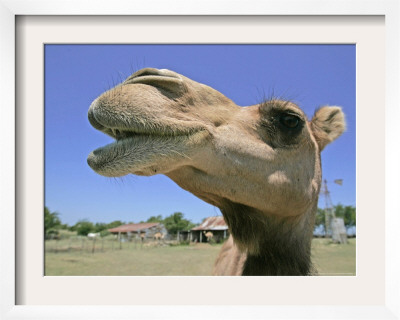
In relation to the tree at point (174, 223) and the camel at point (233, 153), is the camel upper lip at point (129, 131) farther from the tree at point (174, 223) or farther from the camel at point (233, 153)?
the tree at point (174, 223)

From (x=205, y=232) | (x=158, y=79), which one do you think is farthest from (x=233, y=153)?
(x=205, y=232)

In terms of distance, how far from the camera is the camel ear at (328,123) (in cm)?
289

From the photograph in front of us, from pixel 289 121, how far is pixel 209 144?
630 mm

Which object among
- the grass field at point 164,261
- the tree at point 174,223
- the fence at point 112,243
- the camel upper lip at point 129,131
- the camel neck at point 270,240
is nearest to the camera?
the camel upper lip at point 129,131

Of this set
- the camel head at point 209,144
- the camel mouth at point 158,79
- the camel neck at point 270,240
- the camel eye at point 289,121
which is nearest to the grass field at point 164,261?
the camel neck at point 270,240

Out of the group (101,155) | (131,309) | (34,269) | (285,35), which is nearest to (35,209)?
(34,269)

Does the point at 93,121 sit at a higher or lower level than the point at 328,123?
lower

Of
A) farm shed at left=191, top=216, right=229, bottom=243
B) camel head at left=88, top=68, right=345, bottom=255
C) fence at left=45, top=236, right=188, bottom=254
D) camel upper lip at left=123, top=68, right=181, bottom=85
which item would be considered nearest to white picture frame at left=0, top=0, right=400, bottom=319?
camel head at left=88, top=68, right=345, bottom=255

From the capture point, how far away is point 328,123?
2.95 meters

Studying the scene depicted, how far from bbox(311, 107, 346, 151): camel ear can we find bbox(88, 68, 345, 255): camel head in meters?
0.28

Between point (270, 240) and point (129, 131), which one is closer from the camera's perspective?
point (129, 131)

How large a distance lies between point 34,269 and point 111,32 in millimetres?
1855
